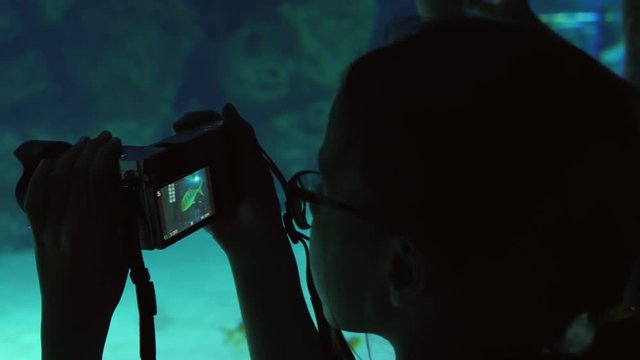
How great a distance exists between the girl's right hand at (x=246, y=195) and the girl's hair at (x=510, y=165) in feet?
1.59

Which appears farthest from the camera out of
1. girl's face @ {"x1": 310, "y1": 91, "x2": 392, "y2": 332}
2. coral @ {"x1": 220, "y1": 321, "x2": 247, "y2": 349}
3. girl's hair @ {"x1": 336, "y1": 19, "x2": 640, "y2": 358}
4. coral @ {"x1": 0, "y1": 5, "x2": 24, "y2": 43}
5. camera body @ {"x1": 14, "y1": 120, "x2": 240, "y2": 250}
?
coral @ {"x1": 0, "y1": 5, "x2": 24, "y2": 43}

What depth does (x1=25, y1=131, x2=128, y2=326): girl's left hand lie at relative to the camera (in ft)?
2.89

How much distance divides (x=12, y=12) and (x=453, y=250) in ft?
38.0

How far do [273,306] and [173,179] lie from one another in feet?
1.24

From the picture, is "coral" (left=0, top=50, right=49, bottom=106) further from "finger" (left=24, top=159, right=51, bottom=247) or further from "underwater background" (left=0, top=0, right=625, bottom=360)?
"finger" (left=24, top=159, right=51, bottom=247)

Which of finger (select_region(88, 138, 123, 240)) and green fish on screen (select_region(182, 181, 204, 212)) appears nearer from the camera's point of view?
finger (select_region(88, 138, 123, 240))

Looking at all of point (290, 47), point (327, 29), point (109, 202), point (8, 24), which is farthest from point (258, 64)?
point (109, 202)

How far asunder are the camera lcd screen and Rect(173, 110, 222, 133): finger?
166 mm

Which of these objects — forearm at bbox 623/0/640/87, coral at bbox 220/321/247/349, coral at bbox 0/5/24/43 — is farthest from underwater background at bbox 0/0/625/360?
forearm at bbox 623/0/640/87

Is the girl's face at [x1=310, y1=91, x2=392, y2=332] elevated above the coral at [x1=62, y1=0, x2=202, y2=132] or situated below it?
below

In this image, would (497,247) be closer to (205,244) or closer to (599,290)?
(599,290)

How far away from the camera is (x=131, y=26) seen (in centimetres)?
1087

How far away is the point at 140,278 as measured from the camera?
924 millimetres

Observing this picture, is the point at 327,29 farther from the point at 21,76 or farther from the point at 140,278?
the point at 140,278
